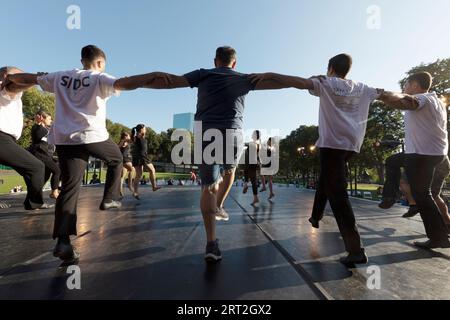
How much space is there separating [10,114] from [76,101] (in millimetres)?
1208

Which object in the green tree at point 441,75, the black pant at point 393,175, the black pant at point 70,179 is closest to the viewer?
the black pant at point 70,179

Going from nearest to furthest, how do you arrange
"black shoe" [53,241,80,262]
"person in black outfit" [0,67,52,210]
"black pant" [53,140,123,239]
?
"black shoe" [53,241,80,262], "black pant" [53,140,123,239], "person in black outfit" [0,67,52,210]

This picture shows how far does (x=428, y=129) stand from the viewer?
309 centimetres

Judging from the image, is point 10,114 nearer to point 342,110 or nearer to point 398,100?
point 342,110

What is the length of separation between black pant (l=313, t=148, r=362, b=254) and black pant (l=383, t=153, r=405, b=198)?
1.60 metres

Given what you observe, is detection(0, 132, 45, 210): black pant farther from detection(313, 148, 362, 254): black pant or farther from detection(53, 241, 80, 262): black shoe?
detection(313, 148, 362, 254): black pant

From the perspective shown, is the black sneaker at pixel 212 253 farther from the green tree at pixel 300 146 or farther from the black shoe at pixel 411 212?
the green tree at pixel 300 146

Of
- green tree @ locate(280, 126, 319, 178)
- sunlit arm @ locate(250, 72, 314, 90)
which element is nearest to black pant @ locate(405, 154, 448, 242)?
sunlit arm @ locate(250, 72, 314, 90)

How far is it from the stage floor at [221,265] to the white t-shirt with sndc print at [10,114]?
126cm

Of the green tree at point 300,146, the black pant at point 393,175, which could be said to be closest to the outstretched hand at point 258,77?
the black pant at point 393,175

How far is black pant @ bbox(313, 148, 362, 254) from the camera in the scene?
7.54ft

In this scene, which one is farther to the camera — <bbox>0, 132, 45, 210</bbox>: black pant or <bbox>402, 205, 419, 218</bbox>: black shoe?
<bbox>402, 205, 419, 218</bbox>: black shoe

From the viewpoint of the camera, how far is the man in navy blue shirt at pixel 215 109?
8.23 ft
